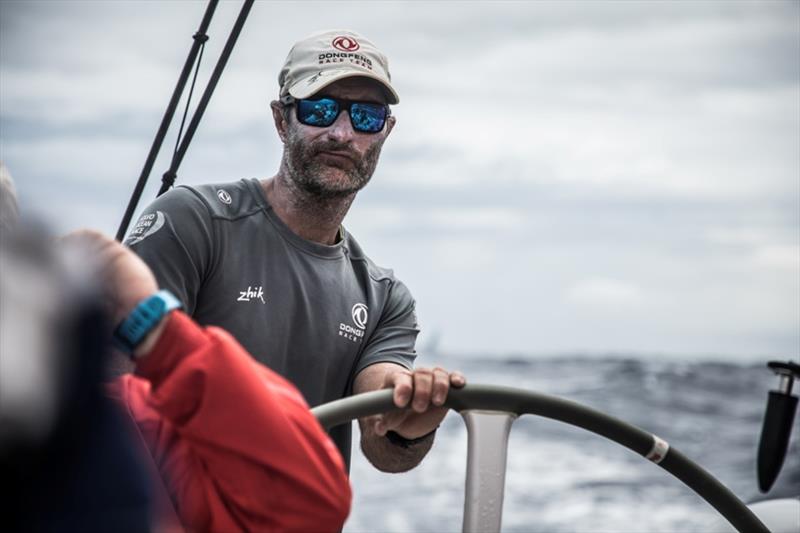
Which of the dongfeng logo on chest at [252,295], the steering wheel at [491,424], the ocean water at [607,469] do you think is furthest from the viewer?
the ocean water at [607,469]

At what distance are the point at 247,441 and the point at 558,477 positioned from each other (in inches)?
313

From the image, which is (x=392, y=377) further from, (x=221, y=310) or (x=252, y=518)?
(x=221, y=310)

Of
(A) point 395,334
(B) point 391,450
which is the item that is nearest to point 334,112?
(A) point 395,334

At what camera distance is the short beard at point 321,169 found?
2164mm

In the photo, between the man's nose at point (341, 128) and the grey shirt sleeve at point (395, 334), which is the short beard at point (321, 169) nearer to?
the man's nose at point (341, 128)

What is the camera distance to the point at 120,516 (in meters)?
0.91

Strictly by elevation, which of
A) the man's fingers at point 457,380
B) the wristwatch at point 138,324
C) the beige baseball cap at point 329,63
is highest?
the beige baseball cap at point 329,63

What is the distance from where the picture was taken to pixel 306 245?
2.25 metres

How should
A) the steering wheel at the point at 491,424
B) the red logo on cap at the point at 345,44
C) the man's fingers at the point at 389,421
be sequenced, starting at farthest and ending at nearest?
the red logo on cap at the point at 345,44 < the man's fingers at the point at 389,421 < the steering wheel at the point at 491,424

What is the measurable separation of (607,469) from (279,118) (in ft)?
22.9

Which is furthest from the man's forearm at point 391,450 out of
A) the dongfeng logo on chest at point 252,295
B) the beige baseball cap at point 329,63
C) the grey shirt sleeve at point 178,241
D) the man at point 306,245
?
the beige baseball cap at point 329,63

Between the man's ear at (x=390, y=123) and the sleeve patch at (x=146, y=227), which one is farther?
the man's ear at (x=390, y=123)

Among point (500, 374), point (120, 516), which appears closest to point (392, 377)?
point (120, 516)

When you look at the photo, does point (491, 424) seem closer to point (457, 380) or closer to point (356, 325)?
point (457, 380)
